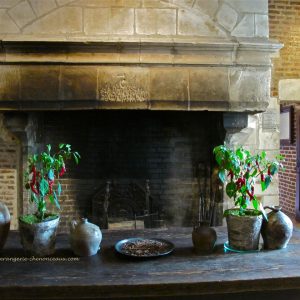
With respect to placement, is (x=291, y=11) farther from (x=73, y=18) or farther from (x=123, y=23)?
(x=73, y=18)

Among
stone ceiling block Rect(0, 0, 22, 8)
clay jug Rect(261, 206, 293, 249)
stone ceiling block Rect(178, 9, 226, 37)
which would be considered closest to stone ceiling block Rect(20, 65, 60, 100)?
stone ceiling block Rect(0, 0, 22, 8)

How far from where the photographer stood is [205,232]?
6.29 ft

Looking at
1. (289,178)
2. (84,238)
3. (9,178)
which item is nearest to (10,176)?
(9,178)

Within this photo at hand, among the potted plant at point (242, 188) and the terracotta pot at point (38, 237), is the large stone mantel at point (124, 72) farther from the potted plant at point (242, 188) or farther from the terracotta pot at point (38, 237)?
the terracotta pot at point (38, 237)

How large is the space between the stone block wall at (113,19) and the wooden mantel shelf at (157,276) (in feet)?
5.59

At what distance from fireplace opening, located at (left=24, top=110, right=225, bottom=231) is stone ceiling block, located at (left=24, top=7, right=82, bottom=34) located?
89cm

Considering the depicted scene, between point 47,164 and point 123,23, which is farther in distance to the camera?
point 123,23

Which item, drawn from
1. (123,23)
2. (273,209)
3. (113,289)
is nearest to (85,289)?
(113,289)

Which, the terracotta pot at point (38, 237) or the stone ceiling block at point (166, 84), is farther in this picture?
the stone ceiling block at point (166, 84)

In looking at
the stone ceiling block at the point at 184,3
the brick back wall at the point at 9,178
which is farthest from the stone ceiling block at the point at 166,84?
the brick back wall at the point at 9,178

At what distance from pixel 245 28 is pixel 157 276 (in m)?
2.20

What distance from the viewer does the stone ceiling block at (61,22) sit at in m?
2.84

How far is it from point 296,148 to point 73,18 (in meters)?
4.39

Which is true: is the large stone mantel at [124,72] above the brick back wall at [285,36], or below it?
below
